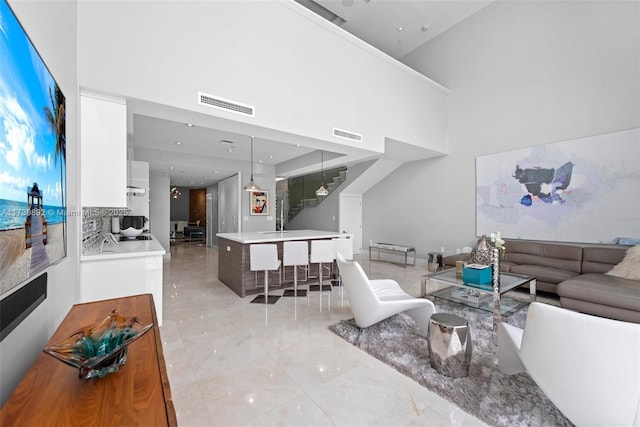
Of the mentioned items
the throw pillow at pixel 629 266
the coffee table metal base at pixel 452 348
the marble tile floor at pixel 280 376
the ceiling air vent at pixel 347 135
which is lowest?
the marble tile floor at pixel 280 376

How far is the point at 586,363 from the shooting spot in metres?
1.50

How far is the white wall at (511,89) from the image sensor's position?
14.8 feet

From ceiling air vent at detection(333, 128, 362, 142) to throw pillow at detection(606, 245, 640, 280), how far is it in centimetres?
431

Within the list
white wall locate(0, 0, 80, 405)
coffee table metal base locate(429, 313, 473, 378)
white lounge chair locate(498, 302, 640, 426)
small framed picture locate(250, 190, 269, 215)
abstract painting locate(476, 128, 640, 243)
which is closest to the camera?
white wall locate(0, 0, 80, 405)

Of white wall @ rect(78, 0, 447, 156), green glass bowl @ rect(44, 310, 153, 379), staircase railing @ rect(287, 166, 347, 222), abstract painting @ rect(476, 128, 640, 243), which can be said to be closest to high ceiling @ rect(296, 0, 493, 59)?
white wall @ rect(78, 0, 447, 156)

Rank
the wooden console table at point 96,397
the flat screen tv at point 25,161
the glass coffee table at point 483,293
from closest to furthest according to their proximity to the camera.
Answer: the wooden console table at point 96,397 < the flat screen tv at point 25,161 < the glass coffee table at point 483,293

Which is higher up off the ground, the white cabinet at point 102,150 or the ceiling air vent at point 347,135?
the ceiling air vent at point 347,135

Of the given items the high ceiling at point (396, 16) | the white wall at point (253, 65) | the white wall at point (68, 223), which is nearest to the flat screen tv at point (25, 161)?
the white wall at point (68, 223)

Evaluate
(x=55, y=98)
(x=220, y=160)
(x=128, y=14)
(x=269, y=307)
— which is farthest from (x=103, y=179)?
(x=220, y=160)

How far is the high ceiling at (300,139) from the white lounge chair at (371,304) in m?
2.51

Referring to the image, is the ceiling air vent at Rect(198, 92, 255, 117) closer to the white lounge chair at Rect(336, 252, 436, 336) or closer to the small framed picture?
the white lounge chair at Rect(336, 252, 436, 336)

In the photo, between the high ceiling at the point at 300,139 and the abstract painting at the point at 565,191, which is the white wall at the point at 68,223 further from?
the abstract painting at the point at 565,191

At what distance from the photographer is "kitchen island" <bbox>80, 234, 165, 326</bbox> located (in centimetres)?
277

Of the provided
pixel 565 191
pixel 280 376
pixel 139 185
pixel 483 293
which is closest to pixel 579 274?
pixel 565 191
